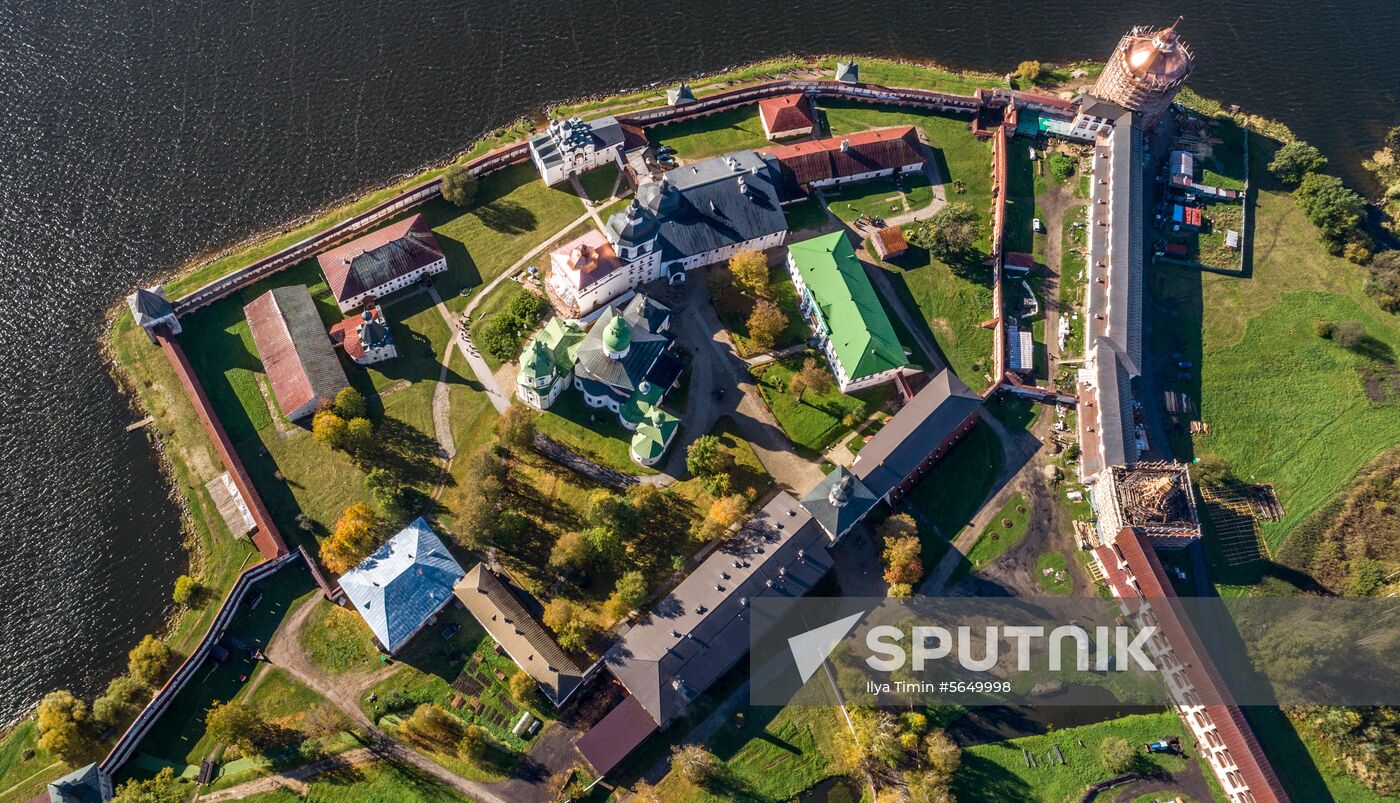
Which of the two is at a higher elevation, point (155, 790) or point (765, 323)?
point (765, 323)

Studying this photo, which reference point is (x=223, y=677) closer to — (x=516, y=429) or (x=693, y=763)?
(x=516, y=429)

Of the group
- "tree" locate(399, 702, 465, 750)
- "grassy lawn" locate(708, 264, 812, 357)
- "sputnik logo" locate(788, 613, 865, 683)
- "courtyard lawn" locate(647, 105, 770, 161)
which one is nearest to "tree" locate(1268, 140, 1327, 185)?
"courtyard lawn" locate(647, 105, 770, 161)

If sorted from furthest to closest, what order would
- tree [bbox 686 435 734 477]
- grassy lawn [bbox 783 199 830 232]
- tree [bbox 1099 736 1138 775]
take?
grassy lawn [bbox 783 199 830 232] < tree [bbox 686 435 734 477] < tree [bbox 1099 736 1138 775]

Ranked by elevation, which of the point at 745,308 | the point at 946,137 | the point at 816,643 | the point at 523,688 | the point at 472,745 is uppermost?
the point at 946,137

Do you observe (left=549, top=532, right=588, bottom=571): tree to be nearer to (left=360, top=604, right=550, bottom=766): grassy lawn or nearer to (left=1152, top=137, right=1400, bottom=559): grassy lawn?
(left=360, top=604, right=550, bottom=766): grassy lawn

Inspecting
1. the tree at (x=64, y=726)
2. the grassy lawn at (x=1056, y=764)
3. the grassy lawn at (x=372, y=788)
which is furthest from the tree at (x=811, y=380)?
the tree at (x=64, y=726)

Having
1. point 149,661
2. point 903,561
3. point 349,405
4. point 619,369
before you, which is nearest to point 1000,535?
point 903,561
